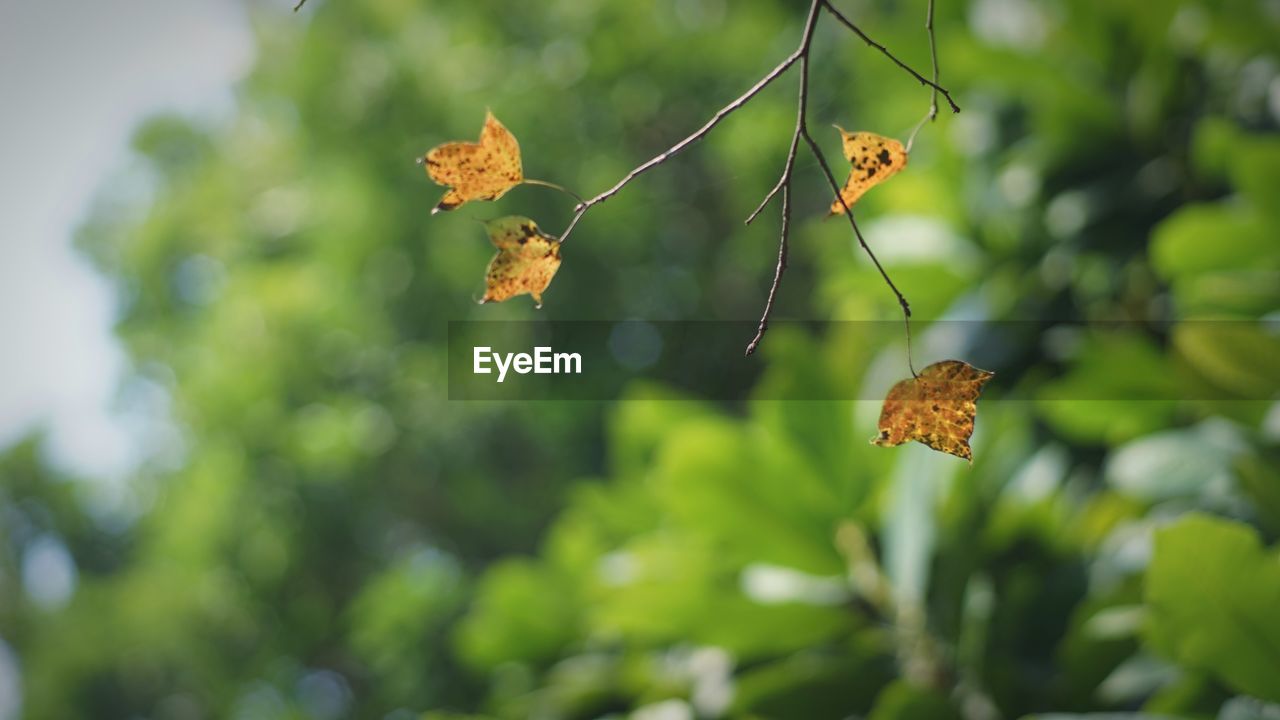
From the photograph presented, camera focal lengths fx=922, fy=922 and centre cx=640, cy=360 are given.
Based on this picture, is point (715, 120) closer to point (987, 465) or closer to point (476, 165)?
point (476, 165)

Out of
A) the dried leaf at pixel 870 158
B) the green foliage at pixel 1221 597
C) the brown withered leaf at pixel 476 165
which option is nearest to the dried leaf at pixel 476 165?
the brown withered leaf at pixel 476 165

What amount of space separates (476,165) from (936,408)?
17 centimetres

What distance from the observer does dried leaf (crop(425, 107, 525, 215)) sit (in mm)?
291

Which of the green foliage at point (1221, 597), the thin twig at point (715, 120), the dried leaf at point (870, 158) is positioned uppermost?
the dried leaf at point (870, 158)

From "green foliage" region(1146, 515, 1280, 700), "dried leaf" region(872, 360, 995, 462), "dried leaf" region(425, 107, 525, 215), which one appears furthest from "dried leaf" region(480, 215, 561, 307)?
"green foliage" region(1146, 515, 1280, 700)

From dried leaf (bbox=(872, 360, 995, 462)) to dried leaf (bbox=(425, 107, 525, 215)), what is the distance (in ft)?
0.47

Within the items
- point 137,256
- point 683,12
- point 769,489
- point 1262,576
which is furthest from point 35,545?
point 1262,576

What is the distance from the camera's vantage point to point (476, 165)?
294 mm

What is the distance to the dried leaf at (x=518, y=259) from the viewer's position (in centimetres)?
30

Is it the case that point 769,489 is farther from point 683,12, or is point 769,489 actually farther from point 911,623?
point 683,12

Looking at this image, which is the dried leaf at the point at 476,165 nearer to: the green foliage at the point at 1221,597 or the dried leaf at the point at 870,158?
the dried leaf at the point at 870,158

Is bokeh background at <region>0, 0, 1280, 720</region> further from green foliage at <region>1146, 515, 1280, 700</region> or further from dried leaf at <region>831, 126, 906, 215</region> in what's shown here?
dried leaf at <region>831, 126, 906, 215</region>

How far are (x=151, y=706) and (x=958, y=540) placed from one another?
4243 millimetres

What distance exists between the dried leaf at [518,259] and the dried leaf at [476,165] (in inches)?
0.5
